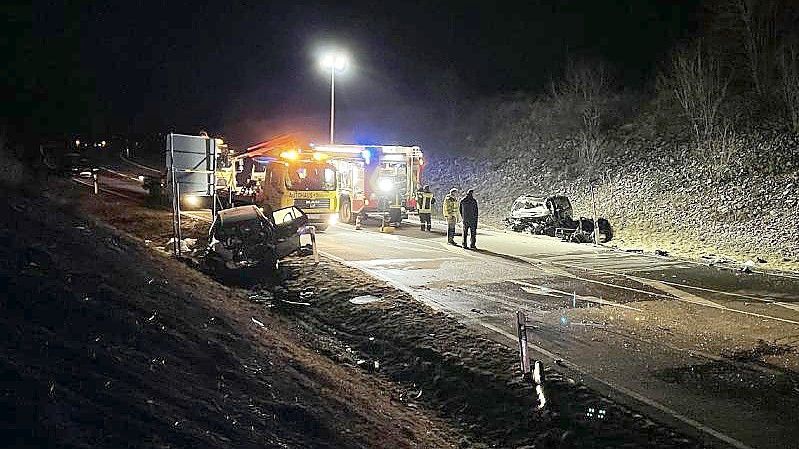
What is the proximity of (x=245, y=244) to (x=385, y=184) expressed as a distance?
33.9 ft

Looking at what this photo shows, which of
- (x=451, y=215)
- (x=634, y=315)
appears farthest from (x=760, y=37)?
(x=634, y=315)

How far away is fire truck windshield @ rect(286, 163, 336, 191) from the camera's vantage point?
21078 millimetres

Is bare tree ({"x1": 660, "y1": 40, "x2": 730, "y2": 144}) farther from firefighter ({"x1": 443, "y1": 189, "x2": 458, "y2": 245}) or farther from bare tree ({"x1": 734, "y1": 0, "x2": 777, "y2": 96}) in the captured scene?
firefighter ({"x1": 443, "y1": 189, "x2": 458, "y2": 245})

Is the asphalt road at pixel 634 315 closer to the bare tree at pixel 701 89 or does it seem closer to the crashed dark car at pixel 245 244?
the crashed dark car at pixel 245 244

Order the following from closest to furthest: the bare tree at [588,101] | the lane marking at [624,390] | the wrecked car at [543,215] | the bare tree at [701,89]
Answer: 1. the lane marking at [624,390]
2. the wrecked car at [543,215]
3. the bare tree at [701,89]
4. the bare tree at [588,101]

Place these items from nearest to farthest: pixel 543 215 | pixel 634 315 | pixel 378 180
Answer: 1. pixel 634 315
2. pixel 543 215
3. pixel 378 180

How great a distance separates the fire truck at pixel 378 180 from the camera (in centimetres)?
2289

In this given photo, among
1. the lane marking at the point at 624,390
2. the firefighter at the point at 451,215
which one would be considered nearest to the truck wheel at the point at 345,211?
the firefighter at the point at 451,215

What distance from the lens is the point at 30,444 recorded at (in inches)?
127

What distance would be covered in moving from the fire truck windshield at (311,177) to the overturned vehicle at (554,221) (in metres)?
6.87

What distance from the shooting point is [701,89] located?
25.0 m

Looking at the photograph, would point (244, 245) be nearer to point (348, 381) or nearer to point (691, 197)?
point (348, 381)

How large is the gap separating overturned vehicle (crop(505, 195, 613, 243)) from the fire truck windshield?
22.6 feet

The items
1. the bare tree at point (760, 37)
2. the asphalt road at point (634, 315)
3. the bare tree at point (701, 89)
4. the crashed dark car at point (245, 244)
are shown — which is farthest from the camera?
the bare tree at point (760, 37)
